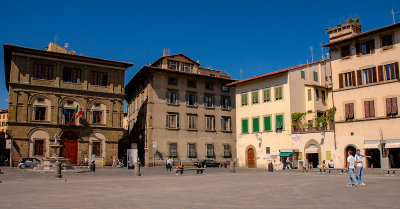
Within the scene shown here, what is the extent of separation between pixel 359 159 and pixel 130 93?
4906 centimetres

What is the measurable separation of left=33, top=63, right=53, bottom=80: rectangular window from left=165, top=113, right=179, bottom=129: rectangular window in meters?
14.7

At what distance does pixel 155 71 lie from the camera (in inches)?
1912

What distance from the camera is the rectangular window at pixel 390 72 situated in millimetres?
34000

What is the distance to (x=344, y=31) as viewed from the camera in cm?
4409

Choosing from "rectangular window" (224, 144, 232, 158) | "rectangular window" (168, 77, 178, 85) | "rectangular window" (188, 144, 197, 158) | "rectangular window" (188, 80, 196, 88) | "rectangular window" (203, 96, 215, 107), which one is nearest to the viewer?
"rectangular window" (188, 144, 197, 158)

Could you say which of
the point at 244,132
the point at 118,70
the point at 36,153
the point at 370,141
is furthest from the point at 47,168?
the point at 370,141

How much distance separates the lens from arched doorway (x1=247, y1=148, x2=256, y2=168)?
153 feet

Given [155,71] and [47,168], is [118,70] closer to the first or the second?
[155,71]

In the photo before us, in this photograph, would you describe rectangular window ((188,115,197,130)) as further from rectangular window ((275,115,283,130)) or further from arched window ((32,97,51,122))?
arched window ((32,97,51,122))

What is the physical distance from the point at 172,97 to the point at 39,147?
17.0 metres

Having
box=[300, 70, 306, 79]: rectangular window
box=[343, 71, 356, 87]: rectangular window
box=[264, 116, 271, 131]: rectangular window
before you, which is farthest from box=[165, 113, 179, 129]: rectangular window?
box=[343, 71, 356, 87]: rectangular window

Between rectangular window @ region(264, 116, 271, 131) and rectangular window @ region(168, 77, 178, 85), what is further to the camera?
rectangular window @ region(168, 77, 178, 85)

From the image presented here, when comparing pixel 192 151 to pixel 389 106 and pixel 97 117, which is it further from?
pixel 389 106

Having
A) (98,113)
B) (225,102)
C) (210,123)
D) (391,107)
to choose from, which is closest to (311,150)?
(391,107)
